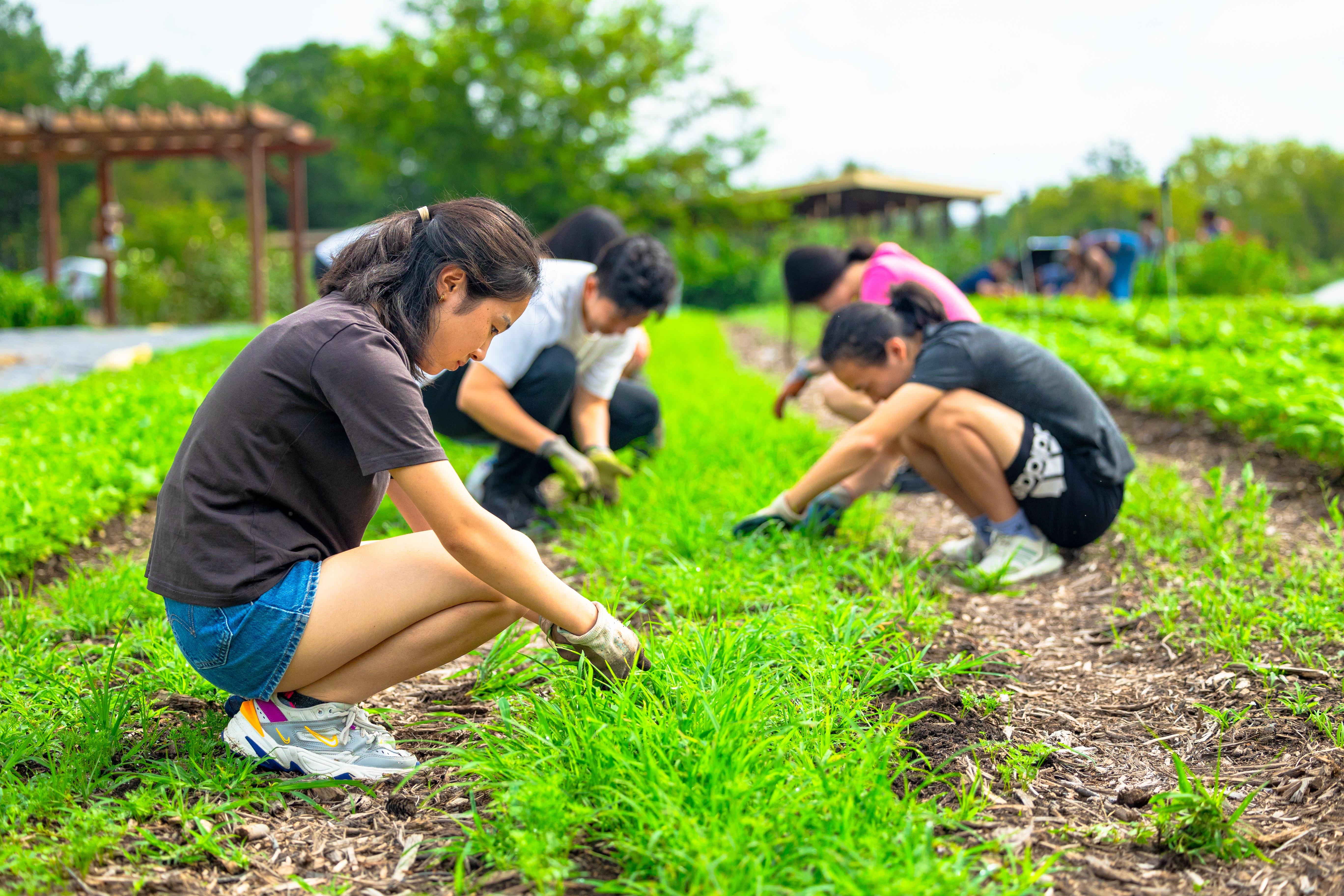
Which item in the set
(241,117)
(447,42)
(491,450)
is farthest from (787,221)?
(491,450)

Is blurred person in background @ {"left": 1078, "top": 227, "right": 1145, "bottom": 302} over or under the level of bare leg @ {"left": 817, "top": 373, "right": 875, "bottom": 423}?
over

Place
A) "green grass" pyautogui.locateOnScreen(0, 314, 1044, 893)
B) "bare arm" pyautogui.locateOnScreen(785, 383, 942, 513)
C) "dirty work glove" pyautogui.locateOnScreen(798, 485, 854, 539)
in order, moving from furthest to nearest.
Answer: "dirty work glove" pyautogui.locateOnScreen(798, 485, 854, 539)
"bare arm" pyautogui.locateOnScreen(785, 383, 942, 513)
"green grass" pyautogui.locateOnScreen(0, 314, 1044, 893)

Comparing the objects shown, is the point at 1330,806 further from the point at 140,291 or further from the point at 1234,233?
the point at 1234,233

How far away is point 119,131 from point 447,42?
10.6 metres

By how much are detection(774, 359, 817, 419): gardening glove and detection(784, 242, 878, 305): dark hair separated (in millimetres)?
358

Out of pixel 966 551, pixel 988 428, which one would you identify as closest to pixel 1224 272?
pixel 966 551

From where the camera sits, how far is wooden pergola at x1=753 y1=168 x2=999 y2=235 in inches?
642

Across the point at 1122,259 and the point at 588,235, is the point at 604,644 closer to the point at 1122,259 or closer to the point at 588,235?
the point at 588,235

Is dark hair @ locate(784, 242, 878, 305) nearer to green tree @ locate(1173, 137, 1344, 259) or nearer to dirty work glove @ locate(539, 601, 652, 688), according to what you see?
dirty work glove @ locate(539, 601, 652, 688)

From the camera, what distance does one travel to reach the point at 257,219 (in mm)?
12477

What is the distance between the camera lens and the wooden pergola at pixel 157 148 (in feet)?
39.3

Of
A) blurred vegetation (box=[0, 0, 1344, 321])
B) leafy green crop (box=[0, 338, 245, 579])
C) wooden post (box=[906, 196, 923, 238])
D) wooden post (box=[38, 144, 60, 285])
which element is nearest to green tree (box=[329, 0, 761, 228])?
blurred vegetation (box=[0, 0, 1344, 321])

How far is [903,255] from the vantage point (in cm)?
392

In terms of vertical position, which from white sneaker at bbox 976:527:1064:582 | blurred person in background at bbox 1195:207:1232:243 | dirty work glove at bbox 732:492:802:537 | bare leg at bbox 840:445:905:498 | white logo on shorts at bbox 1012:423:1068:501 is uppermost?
blurred person in background at bbox 1195:207:1232:243
